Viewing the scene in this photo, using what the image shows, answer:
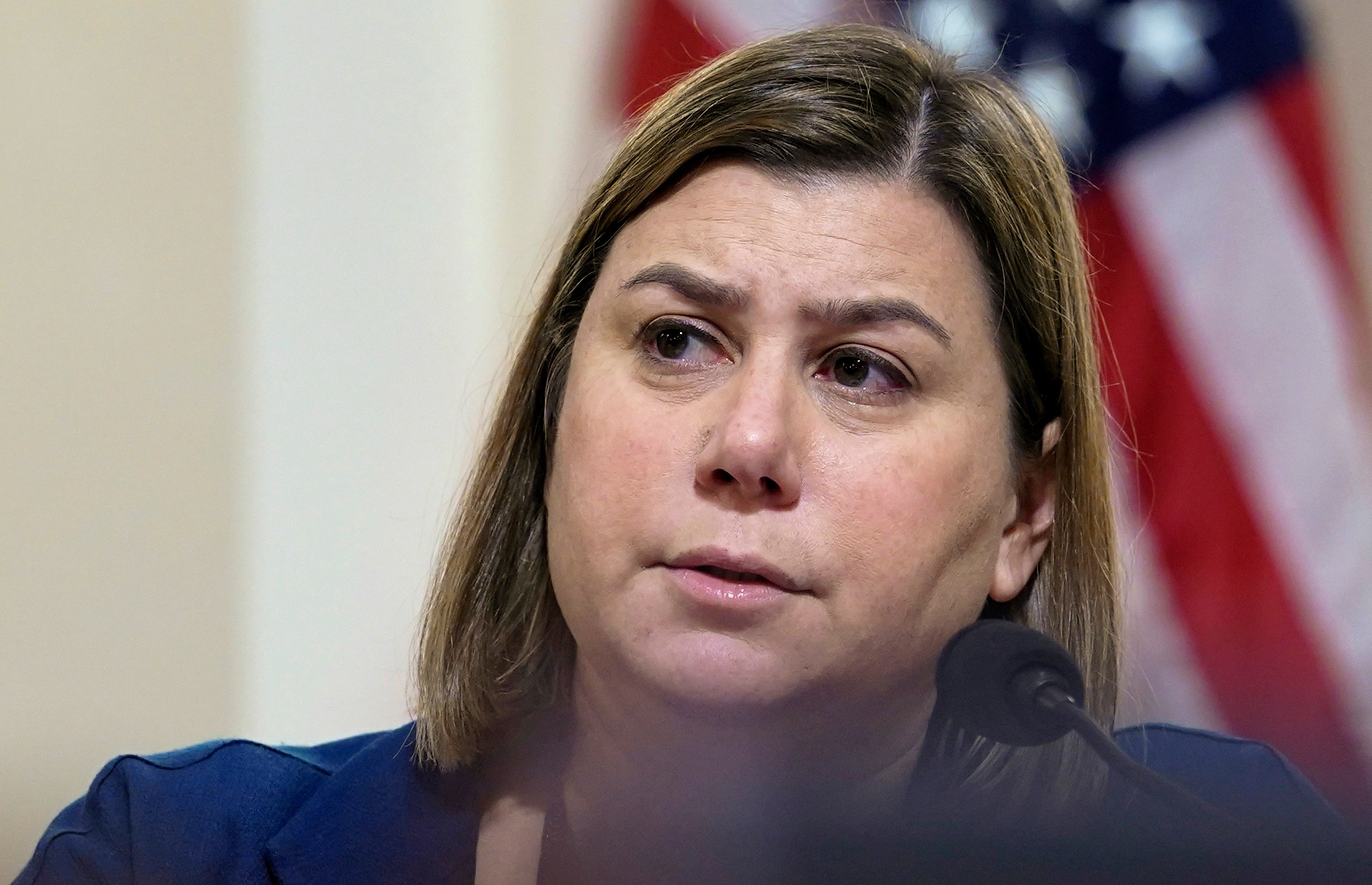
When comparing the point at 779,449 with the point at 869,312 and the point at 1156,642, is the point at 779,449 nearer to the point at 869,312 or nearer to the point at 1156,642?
the point at 869,312

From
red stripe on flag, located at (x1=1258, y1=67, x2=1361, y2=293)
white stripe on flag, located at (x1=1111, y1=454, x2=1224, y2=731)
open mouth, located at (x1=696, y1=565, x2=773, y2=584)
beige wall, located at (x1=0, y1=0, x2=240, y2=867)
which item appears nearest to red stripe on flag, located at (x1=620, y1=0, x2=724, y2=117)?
beige wall, located at (x1=0, y1=0, x2=240, y2=867)

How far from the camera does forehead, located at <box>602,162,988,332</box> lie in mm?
1312

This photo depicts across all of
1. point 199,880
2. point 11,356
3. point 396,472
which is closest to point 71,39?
point 11,356

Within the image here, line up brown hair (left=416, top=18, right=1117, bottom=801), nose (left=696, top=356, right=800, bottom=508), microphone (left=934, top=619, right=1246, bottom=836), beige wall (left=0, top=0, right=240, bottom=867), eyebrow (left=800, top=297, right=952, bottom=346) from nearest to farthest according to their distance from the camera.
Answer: microphone (left=934, top=619, right=1246, bottom=836) < nose (left=696, top=356, right=800, bottom=508) < eyebrow (left=800, top=297, right=952, bottom=346) < brown hair (left=416, top=18, right=1117, bottom=801) < beige wall (left=0, top=0, right=240, bottom=867)

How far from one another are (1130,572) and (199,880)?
173 cm

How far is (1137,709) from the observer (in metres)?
2.20

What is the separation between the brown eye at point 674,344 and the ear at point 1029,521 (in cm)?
40

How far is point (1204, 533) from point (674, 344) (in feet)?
5.02

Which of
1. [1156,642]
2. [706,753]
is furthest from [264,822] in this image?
[1156,642]

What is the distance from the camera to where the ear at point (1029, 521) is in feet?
4.89

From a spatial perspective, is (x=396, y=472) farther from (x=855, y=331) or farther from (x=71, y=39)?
(x=855, y=331)

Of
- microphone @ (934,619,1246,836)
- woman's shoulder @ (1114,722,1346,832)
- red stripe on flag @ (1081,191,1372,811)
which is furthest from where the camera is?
red stripe on flag @ (1081,191,1372,811)

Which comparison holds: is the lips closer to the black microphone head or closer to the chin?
the chin

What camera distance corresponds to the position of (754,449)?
118 centimetres
